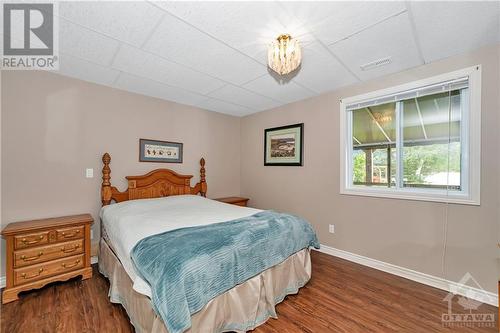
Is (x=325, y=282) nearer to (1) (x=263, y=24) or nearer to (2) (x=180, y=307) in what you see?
(2) (x=180, y=307)

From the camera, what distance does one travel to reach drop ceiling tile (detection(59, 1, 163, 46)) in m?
1.49

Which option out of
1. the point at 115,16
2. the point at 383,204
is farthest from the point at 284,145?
the point at 115,16

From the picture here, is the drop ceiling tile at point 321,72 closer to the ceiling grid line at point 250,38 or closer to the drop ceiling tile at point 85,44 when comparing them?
the ceiling grid line at point 250,38

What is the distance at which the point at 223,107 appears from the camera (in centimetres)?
393

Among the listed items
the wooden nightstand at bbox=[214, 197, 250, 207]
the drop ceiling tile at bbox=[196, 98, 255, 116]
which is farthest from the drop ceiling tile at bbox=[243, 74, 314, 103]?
the wooden nightstand at bbox=[214, 197, 250, 207]

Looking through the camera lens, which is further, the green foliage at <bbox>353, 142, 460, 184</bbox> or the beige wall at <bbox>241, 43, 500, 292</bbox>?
the green foliage at <bbox>353, 142, 460, 184</bbox>

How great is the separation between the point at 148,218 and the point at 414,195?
2.93 metres

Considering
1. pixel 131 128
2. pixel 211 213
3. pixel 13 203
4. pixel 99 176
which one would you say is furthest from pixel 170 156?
pixel 13 203

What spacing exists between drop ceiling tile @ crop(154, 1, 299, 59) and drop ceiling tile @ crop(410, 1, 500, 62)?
37.5 inches

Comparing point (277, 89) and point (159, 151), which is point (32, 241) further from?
point (277, 89)

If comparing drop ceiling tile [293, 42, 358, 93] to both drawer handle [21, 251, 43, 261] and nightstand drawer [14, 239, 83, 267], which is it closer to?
nightstand drawer [14, 239, 83, 267]

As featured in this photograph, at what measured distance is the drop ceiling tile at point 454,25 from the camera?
5.00 feet

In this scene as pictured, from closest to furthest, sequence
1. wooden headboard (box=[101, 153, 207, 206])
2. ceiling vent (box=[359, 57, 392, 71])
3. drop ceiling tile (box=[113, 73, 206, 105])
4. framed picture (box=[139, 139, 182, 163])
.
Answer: ceiling vent (box=[359, 57, 392, 71]) → drop ceiling tile (box=[113, 73, 206, 105]) → wooden headboard (box=[101, 153, 207, 206]) → framed picture (box=[139, 139, 182, 163])

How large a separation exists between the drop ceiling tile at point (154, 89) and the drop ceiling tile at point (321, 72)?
1637 millimetres
